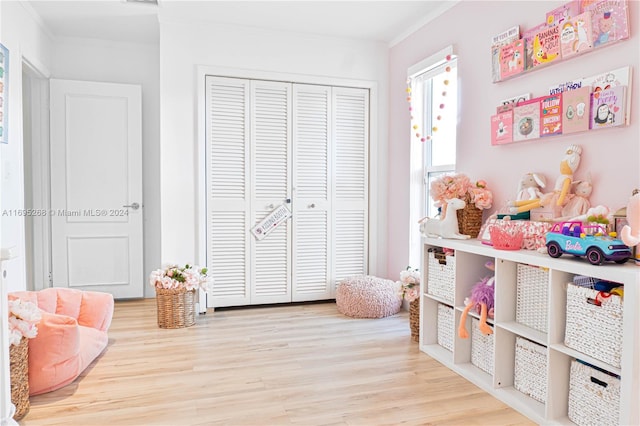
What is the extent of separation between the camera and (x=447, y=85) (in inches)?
130

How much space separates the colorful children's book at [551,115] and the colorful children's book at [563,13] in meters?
0.37

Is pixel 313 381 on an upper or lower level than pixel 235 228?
lower

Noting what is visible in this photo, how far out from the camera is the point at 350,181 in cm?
406

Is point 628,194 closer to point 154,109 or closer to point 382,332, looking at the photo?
point 382,332

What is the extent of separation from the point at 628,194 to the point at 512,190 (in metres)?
0.72

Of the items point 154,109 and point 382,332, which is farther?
point 154,109

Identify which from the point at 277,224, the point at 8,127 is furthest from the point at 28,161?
the point at 277,224

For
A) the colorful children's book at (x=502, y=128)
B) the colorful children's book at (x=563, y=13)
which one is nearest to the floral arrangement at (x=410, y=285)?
the colorful children's book at (x=502, y=128)

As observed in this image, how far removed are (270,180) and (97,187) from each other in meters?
1.62

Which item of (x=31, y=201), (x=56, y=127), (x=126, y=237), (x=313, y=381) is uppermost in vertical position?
(x=56, y=127)

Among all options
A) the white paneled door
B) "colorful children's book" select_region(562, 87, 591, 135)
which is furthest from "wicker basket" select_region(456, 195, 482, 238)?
the white paneled door

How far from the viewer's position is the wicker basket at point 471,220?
2807 millimetres

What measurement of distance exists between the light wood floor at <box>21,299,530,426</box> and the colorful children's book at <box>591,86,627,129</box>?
4.56ft

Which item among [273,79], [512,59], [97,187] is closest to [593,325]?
[512,59]
